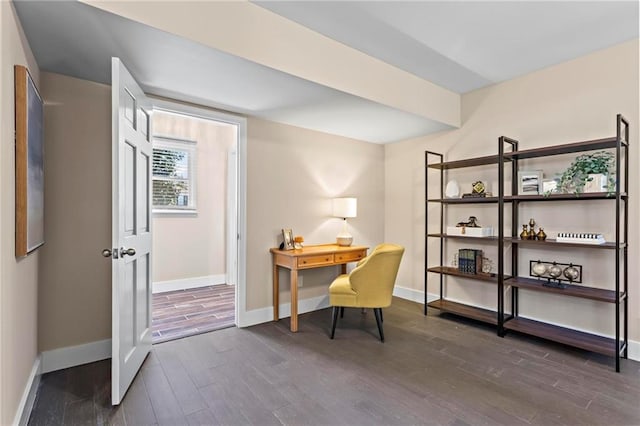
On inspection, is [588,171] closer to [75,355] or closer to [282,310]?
[282,310]

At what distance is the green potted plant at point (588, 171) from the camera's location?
2.61 meters

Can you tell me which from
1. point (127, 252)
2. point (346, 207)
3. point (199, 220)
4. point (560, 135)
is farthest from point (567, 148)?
point (199, 220)

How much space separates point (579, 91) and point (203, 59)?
325cm

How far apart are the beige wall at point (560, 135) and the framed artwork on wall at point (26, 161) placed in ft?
12.8

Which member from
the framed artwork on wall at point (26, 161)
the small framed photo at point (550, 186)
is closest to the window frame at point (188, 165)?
the framed artwork on wall at point (26, 161)

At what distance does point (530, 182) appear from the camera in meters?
3.08

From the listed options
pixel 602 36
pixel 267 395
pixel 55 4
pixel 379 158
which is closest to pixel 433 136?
pixel 379 158

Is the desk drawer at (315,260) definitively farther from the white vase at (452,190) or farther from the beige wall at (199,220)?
the beige wall at (199,220)

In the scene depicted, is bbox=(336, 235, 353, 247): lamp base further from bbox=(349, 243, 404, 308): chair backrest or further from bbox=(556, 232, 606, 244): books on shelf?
bbox=(556, 232, 606, 244): books on shelf

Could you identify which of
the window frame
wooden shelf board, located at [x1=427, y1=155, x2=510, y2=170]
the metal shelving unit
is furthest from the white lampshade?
the window frame

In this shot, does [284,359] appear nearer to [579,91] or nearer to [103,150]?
[103,150]

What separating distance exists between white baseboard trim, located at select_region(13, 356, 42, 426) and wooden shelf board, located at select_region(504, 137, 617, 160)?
13.2 ft

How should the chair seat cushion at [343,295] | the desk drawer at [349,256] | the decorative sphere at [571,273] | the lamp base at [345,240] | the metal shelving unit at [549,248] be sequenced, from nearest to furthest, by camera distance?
the metal shelving unit at [549,248], the decorative sphere at [571,273], the chair seat cushion at [343,295], the desk drawer at [349,256], the lamp base at [345,240]

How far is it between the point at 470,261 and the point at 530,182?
1005 millimetres
